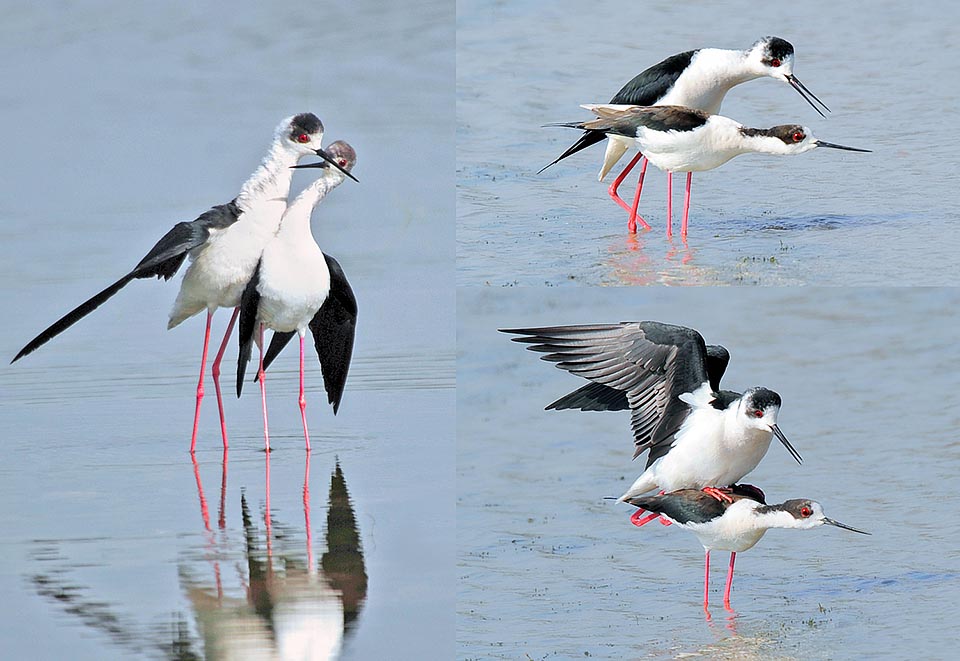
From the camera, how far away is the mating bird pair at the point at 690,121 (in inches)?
322

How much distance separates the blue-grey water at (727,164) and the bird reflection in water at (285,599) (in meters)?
1.86

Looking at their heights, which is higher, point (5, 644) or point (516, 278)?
point (516, 278)

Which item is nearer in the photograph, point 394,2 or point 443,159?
point 443,159

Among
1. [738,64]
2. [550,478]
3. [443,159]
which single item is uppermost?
[738,64]

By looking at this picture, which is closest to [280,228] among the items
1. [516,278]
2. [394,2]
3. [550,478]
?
[516,278]

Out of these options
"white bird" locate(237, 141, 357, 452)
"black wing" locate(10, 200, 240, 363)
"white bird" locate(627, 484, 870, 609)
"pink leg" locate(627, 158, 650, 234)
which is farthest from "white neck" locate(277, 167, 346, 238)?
"white bird" locate(627, 484, 870, 609)

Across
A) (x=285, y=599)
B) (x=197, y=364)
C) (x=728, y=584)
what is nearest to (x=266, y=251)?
(x=197, y=364)

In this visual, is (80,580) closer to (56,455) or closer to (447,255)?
(56,455)

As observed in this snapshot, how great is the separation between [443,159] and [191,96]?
2.91 meters

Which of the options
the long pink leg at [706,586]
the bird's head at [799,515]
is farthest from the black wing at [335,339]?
the bird's head at [799,515]

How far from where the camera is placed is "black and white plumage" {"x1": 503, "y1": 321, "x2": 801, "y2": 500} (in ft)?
23.4

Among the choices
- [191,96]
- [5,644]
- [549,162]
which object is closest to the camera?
[5,644]

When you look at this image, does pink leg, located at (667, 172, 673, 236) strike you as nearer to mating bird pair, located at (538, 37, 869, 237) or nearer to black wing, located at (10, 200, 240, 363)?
mating bird pair, located at (538, 37, 869, 237)

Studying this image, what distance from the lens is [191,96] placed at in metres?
14.6
